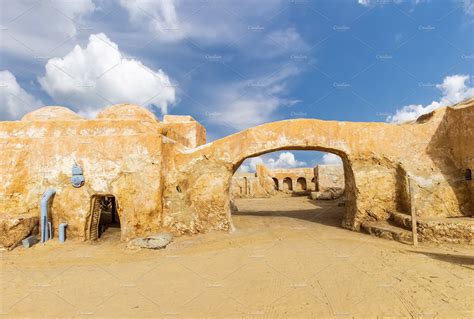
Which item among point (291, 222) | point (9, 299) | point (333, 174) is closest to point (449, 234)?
point (291, 222)

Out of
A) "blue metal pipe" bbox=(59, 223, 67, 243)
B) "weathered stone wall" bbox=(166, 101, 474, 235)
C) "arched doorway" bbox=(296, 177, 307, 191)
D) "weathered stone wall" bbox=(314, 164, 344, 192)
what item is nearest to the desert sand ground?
"blue metal pipe" bbox=(59, 223, 67, 243)

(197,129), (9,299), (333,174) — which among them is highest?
(197,129)

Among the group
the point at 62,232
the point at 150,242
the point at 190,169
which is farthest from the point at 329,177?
the point at 62,232

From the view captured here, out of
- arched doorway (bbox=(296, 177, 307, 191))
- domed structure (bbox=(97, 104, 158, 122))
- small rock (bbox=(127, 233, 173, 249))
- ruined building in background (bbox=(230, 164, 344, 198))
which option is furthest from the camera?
arched doorway (bbox=(296, 177, 307, 191))

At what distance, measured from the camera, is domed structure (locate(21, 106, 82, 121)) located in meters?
11.1

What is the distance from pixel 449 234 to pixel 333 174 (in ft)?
55.0

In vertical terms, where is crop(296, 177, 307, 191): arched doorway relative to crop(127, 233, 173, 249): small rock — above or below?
above

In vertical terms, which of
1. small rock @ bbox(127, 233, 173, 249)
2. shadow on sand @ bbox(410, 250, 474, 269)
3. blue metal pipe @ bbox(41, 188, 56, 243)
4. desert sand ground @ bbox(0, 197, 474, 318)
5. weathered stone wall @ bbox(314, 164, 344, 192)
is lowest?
desert sand ground @ bbox(0, 197, 474, 318)

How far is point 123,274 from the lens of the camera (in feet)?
20.4

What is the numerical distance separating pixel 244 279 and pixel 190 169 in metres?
4.82

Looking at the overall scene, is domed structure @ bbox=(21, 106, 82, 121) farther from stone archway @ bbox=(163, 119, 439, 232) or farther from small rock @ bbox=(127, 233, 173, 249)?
small rock @ bbox=(127, 233, 173, 249)

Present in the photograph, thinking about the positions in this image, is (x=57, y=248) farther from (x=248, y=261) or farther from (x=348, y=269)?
(x=348, y=269)

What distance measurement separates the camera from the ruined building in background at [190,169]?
8.83 meters

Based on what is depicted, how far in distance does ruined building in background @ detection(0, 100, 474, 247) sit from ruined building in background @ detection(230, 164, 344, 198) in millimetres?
13013
